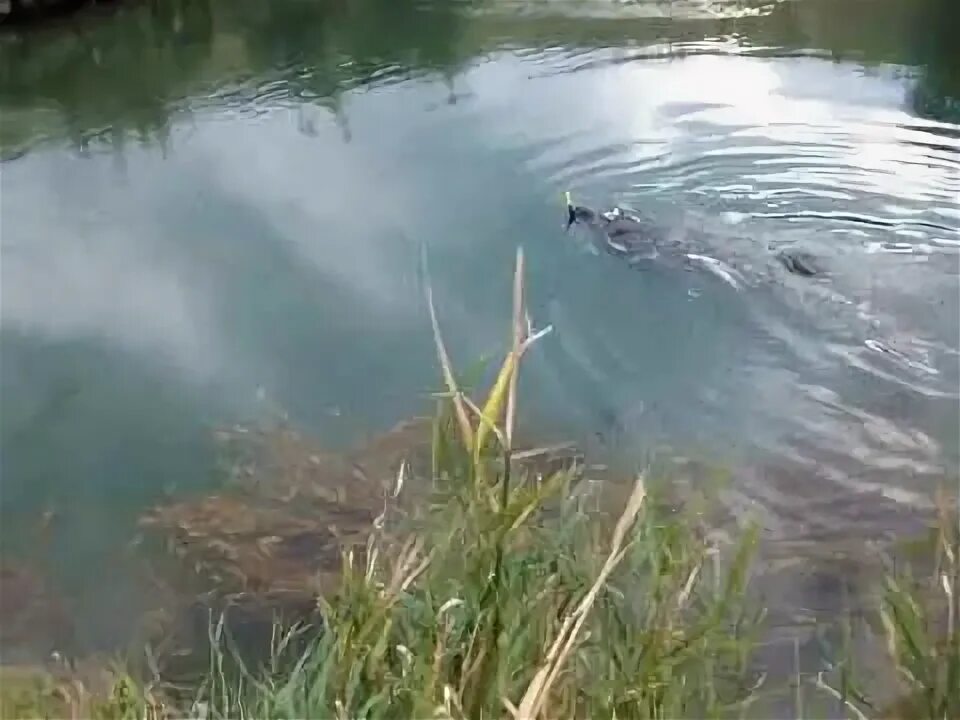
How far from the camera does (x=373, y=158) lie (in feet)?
15.0

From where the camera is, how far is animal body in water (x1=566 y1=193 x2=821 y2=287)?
146 inches

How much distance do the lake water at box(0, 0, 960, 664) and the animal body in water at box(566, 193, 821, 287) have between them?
0.20ft

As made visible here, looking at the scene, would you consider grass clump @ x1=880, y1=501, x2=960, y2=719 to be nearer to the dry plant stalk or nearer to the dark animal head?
the dry plant stalk

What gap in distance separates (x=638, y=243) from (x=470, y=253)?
2.02 ft

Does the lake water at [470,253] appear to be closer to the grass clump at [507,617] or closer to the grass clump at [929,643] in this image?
the grass clump at [929,643]

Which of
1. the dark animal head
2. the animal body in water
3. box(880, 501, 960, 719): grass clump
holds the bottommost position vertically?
box(880, 501, 960, 719): grass clump

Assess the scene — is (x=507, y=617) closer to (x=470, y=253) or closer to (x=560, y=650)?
(x=560, y=650)

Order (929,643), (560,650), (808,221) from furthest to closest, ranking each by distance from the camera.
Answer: (808,221) → (929,643) → (560,650)

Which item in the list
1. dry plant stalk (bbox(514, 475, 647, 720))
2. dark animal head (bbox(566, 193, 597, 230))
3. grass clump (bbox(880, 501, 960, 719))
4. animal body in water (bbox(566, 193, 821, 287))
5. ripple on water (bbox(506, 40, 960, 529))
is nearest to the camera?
dry plant stalk (bbox(514, 475, 647, 720))

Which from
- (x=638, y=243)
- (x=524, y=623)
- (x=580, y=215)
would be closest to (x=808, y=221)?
(x=638, y=243)

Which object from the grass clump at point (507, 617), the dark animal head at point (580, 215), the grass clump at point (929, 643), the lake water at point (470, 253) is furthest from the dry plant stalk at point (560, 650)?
the dark animal head at point (580, 215)

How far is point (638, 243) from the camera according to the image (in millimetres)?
3834

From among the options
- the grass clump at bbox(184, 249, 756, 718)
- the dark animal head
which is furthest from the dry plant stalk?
the dark animal head

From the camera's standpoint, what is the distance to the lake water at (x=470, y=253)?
3.04m
